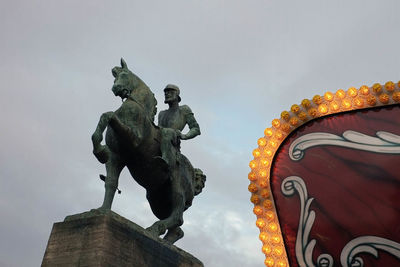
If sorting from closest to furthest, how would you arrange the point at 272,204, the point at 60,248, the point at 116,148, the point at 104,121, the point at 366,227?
the point at 60,248 < the point at 104,121 < the point at 116,148 < the point at 366,227 < the point at 272,204

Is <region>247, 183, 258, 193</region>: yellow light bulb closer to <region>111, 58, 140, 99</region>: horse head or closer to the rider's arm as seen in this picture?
the rider's arm

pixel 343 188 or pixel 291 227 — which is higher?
pixel 343 188

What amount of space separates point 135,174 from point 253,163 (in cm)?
240

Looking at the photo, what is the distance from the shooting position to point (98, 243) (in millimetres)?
4879

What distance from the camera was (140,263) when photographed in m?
5.37

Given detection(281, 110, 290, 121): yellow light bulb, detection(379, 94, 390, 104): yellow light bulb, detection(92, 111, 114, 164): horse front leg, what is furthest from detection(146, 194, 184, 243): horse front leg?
detection(379, 94, 390, 104): yellow light bulb

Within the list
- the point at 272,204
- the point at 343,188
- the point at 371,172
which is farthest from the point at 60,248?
the point at 371,172

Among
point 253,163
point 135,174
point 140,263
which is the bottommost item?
Result: point 140,263

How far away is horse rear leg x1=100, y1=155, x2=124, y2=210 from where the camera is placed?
19.0 feet

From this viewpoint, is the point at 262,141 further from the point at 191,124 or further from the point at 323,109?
the point at 191,124

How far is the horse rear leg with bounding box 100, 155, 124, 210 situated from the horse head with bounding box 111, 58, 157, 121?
3.10 ft

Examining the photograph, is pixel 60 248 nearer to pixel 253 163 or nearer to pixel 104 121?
pixel 104 121

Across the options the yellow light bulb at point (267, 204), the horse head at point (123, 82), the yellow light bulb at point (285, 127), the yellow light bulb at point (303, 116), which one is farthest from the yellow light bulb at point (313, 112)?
the horse head at point (123, 82)

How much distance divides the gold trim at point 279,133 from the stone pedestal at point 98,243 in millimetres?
2319
